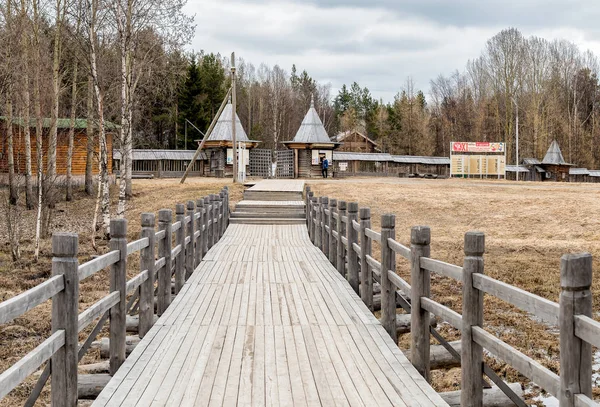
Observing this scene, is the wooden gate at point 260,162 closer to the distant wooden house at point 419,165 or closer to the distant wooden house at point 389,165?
the distant wooden house at point 389,165

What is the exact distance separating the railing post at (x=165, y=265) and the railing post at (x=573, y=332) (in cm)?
574

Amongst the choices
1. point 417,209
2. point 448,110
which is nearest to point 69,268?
point 417,209

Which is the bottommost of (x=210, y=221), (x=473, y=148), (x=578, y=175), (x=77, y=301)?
(x=210, y=221)

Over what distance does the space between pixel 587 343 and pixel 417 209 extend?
23350mm

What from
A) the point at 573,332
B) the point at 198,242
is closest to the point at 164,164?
the point at 198,242

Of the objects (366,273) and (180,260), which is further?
(180,260)

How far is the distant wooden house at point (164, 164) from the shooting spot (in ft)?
154

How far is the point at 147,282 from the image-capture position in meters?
6.79

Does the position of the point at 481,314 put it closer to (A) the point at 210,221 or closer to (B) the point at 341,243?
(B) the point at 341,243

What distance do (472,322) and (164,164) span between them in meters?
46.8

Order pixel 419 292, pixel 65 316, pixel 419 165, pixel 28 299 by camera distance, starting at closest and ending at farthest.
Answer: pixel 28 299
pixel 65 316
pixel 419 292
pixel 419 165

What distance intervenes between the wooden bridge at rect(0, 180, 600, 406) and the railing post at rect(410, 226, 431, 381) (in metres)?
0.01

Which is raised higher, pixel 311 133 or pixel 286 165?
pixel 311 133

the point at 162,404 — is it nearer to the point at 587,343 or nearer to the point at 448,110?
the point at 587,343
